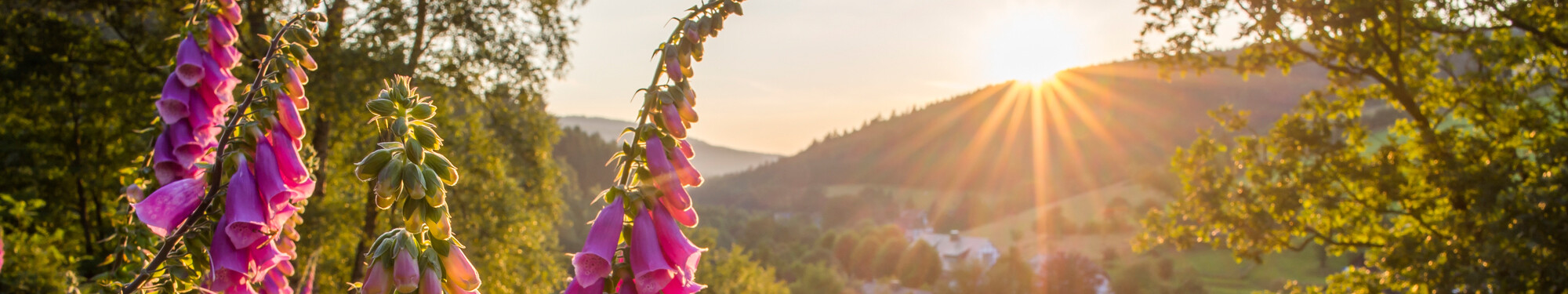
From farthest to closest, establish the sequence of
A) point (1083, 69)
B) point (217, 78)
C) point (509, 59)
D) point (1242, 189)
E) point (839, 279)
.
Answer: point (1083, 69)
point (839, 279)
point (509, 59)
point (1242, 189)
point (217, 78)

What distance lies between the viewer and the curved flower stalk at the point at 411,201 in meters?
1.08

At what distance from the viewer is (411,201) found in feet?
3.58

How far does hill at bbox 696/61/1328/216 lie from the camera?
85125 millimetres

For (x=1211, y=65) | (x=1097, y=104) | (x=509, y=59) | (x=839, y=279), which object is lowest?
(x=839, y=279)

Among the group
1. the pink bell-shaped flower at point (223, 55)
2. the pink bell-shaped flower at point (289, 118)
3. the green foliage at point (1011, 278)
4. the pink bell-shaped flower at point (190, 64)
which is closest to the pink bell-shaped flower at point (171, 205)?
the pink bell-shaped flower at point (289, 118)

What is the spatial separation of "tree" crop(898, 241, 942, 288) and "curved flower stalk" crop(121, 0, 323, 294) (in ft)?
197

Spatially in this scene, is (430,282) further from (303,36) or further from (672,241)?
(303,36)

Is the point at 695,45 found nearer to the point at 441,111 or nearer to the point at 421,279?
the point at 421,279

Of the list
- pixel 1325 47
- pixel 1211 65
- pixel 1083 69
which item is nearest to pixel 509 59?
pixel 1211 65

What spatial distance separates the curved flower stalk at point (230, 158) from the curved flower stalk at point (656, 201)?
70 centimetres

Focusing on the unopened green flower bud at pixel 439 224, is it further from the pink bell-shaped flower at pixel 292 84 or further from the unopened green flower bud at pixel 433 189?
the pink bell-shaped flower at pixel 292 84

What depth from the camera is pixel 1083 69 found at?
98.1 m

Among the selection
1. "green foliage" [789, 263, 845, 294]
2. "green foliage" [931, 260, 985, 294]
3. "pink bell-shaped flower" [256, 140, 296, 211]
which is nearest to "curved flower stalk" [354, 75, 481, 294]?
"pink bell-shaped flower" [256, 140, 296, 211]

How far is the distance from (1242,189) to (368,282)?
11.4 m
